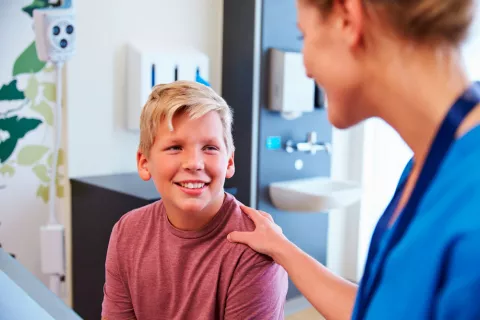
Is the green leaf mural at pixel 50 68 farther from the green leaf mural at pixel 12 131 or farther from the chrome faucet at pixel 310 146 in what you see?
the chrome faucet at pixel 310 146

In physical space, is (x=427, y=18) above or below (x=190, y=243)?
above

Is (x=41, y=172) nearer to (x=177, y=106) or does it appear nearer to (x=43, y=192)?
(x=43, y=192)

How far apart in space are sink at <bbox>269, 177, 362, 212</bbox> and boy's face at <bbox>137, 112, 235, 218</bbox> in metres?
1.56

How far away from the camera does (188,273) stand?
1.18 metres

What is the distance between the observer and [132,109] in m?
2.56

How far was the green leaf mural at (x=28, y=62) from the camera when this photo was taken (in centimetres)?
229

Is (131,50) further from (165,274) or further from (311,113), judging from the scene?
(165,274)

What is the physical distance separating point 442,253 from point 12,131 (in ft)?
7.03

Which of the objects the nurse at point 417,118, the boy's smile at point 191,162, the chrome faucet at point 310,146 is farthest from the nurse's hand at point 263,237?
the chrome faucet at point 310,146

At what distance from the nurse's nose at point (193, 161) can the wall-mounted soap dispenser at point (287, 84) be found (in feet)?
5.43

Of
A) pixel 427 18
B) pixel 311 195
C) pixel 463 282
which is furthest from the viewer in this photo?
pixel 311 195

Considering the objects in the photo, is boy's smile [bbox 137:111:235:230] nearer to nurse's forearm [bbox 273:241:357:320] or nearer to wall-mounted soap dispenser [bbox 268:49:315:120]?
nurse's forearm [bbox 273:241:357:320]

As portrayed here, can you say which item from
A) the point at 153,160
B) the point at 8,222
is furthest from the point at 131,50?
the point at 153,160

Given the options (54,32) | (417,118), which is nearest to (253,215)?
(417,118)
